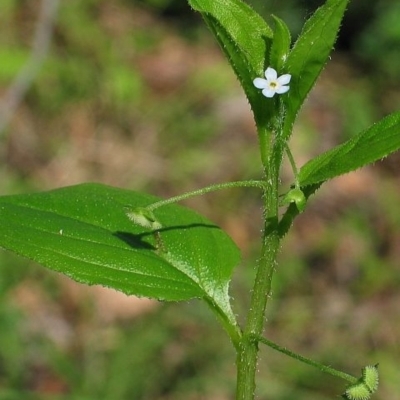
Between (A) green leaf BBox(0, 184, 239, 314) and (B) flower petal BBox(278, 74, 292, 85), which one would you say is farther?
(A) green leaf BBox(0, 184, 239, 314)

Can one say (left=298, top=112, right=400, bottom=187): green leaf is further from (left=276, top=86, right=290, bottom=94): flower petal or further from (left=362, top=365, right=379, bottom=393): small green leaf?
(left=362, top=365, right=379, bottom=393): small green leaf

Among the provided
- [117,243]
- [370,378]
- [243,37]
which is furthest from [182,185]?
[370,378]

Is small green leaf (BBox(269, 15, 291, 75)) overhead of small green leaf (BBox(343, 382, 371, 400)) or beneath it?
overhead

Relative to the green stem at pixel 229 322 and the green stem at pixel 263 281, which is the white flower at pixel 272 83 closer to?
the green stem at pixel 263 281

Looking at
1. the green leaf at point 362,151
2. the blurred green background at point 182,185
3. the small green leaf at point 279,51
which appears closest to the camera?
the green leaf at point 362,151

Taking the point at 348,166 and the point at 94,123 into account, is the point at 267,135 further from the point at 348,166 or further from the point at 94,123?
the point at 94,123

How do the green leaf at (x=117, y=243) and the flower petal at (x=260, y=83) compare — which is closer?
the flower petal at (x=260, y=83)

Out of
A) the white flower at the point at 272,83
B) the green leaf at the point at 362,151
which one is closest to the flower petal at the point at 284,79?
the white flower at the point at 272,83

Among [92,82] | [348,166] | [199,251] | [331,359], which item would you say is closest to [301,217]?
[331,359]

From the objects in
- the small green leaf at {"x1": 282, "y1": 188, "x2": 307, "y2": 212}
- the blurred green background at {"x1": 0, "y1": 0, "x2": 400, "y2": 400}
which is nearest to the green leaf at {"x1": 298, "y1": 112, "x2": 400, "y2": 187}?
the small green leaf at {"x1": 282, "y1": 188, "x2": 307, "y2": 212}
